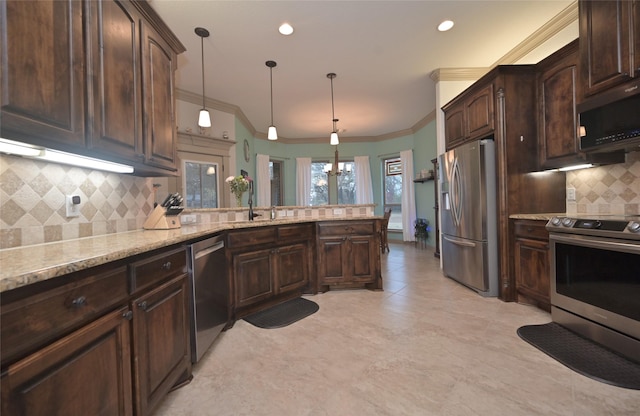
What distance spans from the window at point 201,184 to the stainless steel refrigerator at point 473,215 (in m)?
3.93

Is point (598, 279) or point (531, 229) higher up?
point (531, 229)

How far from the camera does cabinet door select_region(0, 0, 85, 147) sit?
3.09 feet

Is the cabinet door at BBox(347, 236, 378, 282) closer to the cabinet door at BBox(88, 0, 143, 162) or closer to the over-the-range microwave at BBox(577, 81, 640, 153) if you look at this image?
the over-the-range microwave at BBox(577, 81, 640, 153)

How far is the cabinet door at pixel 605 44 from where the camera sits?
1.73 meters

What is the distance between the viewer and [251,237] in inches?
98.7

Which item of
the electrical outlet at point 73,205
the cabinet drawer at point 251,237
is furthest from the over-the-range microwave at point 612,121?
the electrical outlet at point 73,205

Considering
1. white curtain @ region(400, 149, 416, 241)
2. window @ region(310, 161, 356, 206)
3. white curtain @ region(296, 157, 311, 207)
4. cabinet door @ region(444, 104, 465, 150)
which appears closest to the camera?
cabinet door @ region(444, 104, 465, 150)

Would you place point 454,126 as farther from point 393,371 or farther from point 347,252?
point 393,371

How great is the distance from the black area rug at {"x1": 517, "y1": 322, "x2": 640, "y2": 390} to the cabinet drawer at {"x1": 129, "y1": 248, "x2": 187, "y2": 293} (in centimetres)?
250

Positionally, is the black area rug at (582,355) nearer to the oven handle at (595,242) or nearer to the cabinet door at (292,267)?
the oven handle at (595,242)

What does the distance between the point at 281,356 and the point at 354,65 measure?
146 inches

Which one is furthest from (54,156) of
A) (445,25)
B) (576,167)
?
(576,167)

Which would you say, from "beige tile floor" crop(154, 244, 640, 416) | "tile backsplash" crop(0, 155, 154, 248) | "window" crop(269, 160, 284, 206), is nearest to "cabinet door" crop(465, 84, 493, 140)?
"beige tile floor" crop(154, 244, 640, 416)

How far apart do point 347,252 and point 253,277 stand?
119 cm
